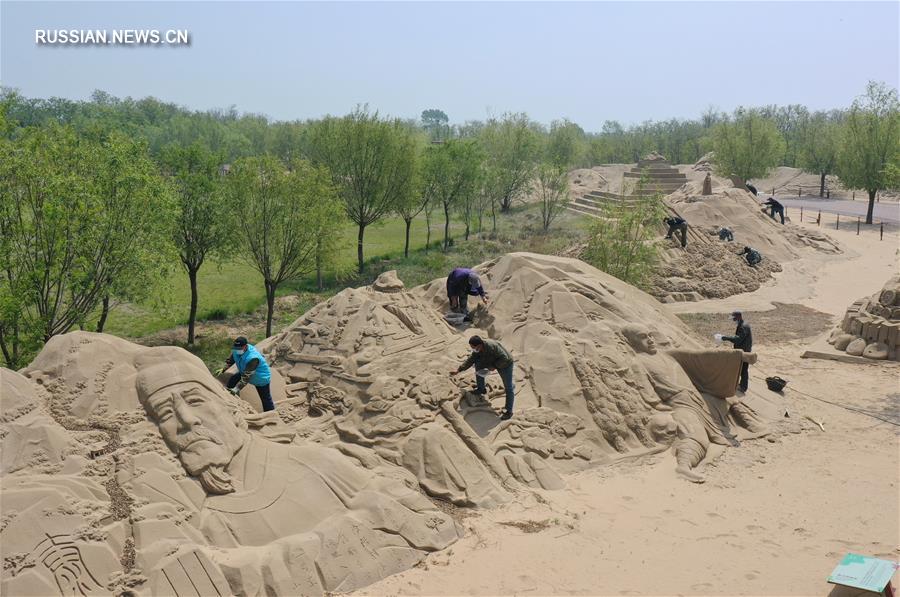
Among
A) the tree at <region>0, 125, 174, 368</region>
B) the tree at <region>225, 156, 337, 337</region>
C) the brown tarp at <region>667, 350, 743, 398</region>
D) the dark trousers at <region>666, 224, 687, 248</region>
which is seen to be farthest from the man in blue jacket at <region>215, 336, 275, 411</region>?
the dark trousers at <region>666, 224, 687, 248</region>

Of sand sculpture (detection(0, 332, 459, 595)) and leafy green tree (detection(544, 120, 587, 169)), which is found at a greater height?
leafy green tree (detection(544, 120, 587, 169))

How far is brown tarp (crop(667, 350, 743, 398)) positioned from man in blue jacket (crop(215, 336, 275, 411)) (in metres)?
6.99

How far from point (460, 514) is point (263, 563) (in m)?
2.62

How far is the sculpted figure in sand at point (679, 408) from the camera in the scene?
10727 millimetres

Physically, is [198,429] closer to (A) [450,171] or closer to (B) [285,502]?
(B) [285,502]

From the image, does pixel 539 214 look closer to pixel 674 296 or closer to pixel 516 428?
pixel 674 296

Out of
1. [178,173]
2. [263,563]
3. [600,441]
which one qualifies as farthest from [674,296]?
[263,563]

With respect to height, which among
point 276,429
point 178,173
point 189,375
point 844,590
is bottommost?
point 844,590

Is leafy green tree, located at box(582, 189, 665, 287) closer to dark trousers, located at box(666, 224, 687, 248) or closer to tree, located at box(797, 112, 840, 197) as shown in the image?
dark trousers, located at box(666, 224, 687, 248)

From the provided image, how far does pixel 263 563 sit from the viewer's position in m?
7.19

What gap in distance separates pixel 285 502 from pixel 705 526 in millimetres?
5205

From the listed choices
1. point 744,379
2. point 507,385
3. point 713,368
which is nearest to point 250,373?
point 507,385

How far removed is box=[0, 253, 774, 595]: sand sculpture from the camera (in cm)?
692

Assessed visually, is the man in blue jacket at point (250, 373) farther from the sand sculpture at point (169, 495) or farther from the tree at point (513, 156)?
the tree at point (513, 156)
